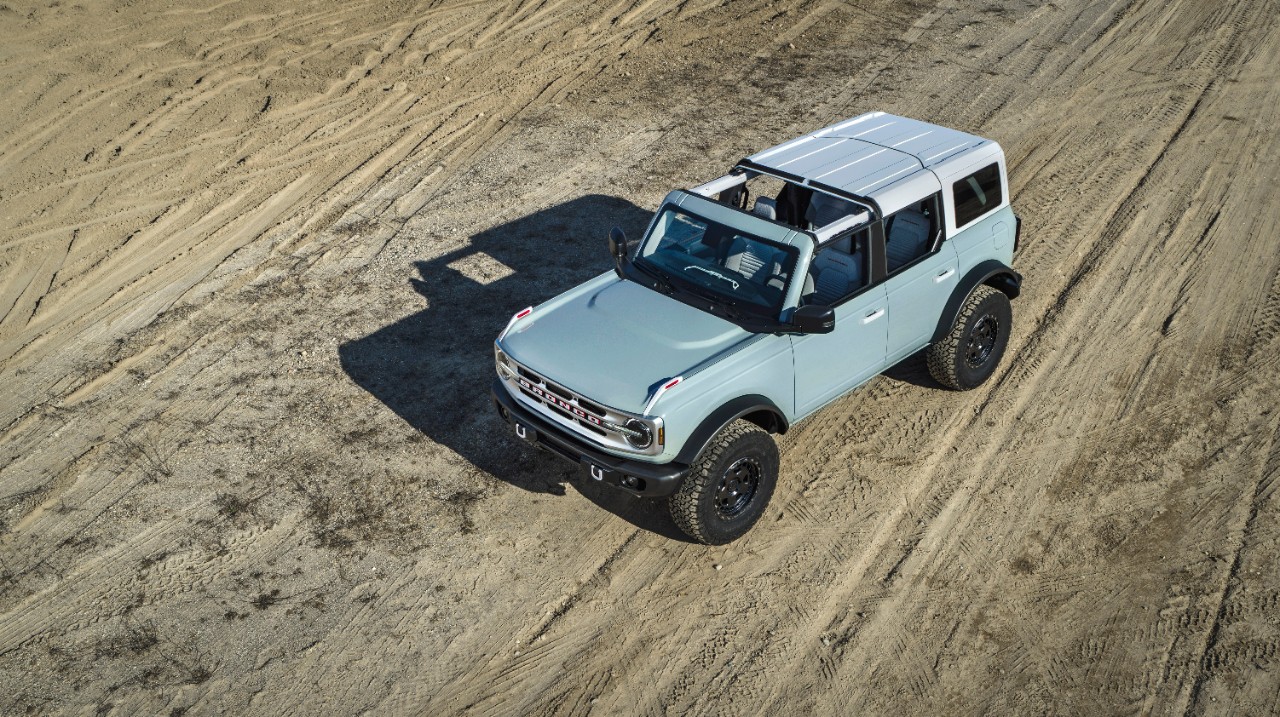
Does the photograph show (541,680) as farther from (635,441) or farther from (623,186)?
(623,186)

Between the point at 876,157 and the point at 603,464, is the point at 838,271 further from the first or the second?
the point at 603,464

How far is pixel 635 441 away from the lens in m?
6.79

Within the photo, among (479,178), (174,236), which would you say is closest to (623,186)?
(479,178)

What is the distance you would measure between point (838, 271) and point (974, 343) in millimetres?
1583

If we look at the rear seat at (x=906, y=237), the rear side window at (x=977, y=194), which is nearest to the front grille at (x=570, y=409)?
the rear seat at (x=906, y=237)

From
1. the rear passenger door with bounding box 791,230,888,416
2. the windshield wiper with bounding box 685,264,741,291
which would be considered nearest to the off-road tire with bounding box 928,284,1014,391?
the rear passenger door with bounding box 791,230,888,416

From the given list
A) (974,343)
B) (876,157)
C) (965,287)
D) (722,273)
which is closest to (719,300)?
(722,273)

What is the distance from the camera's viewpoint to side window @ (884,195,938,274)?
806 centimetres

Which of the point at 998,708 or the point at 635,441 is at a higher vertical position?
the point at 635,441

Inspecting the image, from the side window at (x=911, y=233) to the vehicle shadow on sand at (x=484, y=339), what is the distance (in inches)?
102

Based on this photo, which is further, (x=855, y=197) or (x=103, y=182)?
(x=103, y=182)

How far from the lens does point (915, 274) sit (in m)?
7.90

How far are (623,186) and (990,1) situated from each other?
8.61m

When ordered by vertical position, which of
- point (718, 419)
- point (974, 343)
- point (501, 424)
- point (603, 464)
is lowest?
point (501, 424)
